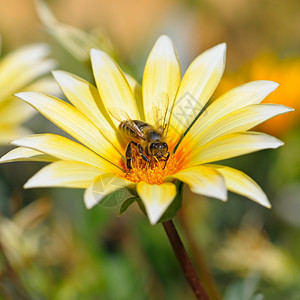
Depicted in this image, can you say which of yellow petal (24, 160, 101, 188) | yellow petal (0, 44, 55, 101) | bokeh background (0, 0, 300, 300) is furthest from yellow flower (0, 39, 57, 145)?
yellow petal (24, 160, 101, 188)

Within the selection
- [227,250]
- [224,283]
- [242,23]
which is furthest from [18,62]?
[242,23]

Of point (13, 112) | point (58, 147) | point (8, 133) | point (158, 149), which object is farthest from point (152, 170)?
point (13, 112)

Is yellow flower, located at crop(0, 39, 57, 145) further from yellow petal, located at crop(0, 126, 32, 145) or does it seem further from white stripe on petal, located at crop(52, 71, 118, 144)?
white stripe on petal, located at crop(52, 71, 118, 144)

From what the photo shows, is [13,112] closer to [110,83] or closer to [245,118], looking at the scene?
[110,83]

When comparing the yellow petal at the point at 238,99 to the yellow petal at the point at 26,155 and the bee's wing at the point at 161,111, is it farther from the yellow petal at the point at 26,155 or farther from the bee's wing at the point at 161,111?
the yellow petal at the point at 26,155

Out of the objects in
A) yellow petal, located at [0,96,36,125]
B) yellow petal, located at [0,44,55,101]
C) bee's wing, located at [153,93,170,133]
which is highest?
yellow petal, located at [0,44,55,101]

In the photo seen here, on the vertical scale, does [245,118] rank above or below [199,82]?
below

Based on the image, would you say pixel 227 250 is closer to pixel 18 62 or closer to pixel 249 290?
pixel 249 290
